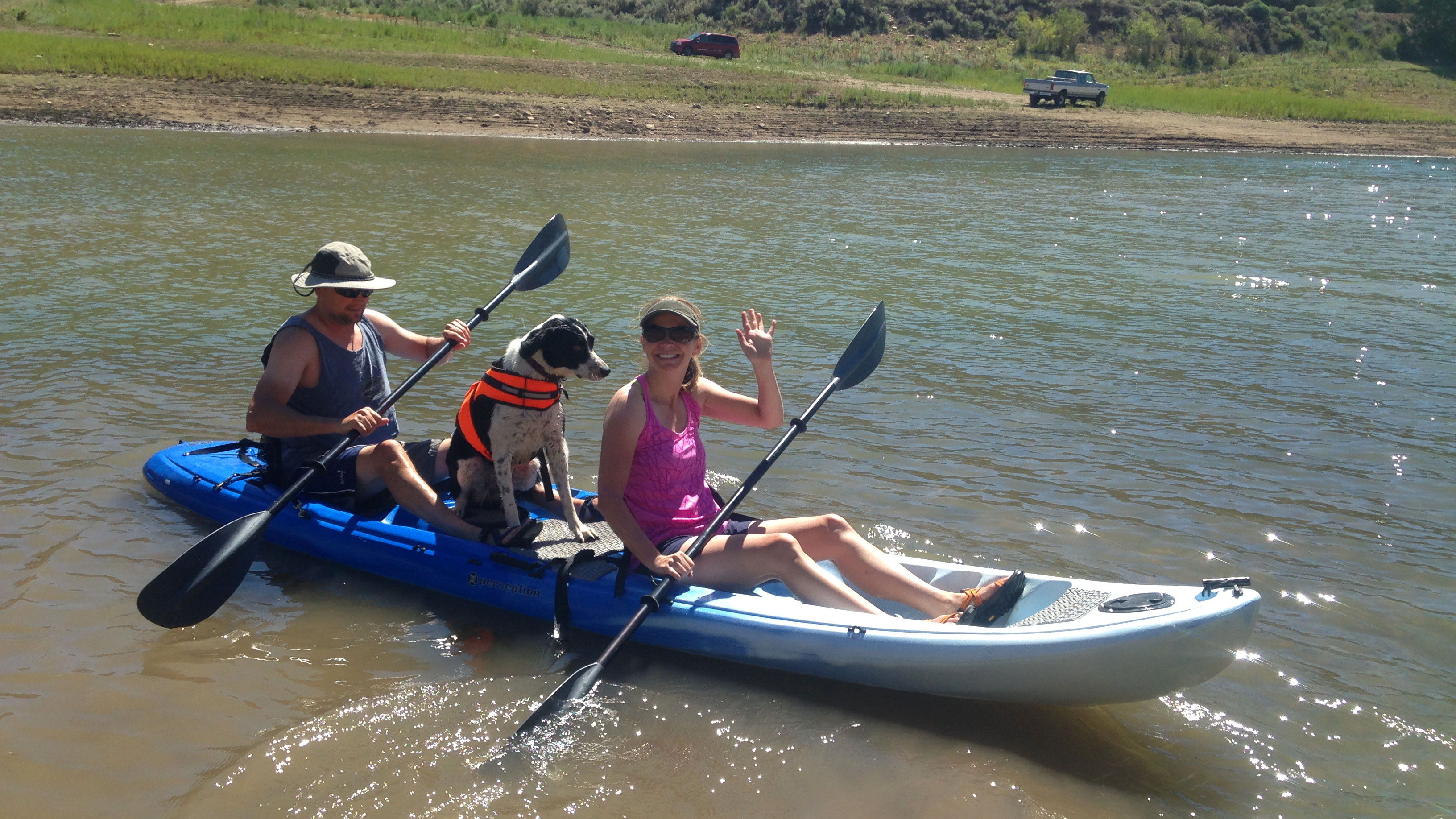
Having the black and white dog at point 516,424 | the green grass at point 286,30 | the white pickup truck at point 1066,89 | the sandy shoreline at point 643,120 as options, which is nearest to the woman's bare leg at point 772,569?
the black and white dog at point 516,424

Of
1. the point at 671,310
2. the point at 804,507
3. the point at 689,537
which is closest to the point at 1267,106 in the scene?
the point at 804,507

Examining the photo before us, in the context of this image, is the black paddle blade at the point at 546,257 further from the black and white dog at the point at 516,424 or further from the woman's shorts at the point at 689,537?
the woman's shorts at the point at 689,537

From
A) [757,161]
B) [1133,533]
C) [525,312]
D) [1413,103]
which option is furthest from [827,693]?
[1413,103]

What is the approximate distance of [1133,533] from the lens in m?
5.46

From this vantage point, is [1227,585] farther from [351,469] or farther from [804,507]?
[351,469]

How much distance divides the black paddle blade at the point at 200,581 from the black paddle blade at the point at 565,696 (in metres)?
1.37

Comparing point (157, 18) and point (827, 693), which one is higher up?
point (157, 18)

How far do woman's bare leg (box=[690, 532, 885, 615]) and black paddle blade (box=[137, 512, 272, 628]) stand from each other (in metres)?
1.79

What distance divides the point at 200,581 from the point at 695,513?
188 cm

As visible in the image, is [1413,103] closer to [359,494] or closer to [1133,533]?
[1133,533]

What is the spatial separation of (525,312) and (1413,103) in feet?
120

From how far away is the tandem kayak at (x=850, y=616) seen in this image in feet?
12.0

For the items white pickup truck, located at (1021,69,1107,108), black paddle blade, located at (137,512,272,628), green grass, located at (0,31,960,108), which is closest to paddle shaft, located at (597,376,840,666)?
black paddle blade, located at (137,512,272,628)

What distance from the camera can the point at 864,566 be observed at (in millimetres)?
4234
